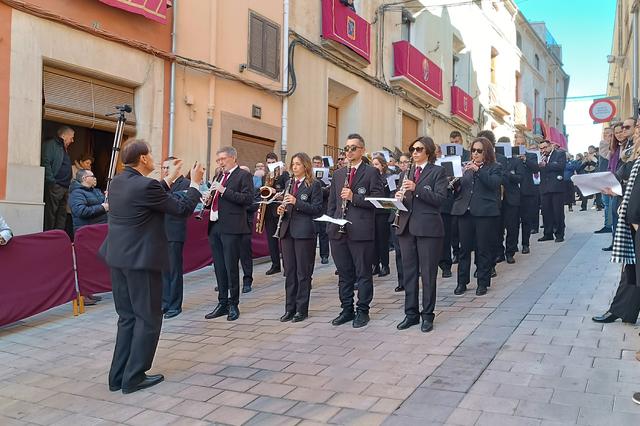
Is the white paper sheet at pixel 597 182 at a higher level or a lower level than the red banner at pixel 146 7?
lower

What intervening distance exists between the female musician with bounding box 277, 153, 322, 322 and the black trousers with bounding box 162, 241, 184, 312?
1374 millimetres

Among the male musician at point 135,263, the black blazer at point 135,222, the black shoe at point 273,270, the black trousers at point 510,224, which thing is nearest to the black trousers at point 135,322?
the male musician at point 135,263

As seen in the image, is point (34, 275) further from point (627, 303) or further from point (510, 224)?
point (510, 224)

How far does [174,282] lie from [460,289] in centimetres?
359

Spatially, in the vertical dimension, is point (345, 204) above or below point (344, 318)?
above

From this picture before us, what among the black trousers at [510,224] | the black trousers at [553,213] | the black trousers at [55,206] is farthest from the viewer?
the black trousers at [553,213]

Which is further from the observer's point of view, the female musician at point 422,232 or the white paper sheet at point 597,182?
the female musician at point 422,232

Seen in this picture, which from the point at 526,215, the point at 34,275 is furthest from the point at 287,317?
the point at 526,215

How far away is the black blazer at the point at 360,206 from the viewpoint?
5.92 m

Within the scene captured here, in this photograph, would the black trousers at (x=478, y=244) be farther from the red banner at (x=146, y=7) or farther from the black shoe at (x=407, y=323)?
the red banner at (x=146, y=7)

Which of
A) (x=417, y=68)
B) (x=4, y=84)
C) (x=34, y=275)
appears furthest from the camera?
(x=417, y=68)

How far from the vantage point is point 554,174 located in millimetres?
10258

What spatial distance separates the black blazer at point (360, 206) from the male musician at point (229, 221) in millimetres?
1095

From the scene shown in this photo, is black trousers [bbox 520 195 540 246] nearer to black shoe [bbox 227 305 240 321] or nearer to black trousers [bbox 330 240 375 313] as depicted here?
black trousers [bbox 330 240 375 313]
